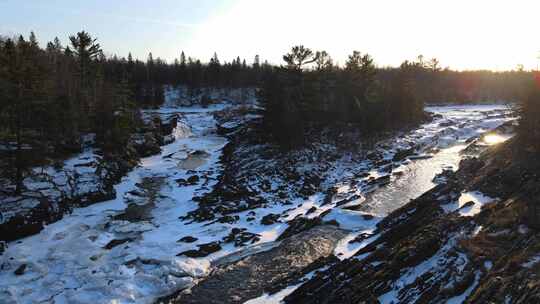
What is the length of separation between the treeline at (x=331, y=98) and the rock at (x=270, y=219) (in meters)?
16.3

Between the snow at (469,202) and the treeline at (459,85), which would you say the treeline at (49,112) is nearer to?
the snow at (469,202)

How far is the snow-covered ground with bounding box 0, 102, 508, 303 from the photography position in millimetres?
17094

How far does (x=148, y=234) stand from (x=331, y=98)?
114 ft

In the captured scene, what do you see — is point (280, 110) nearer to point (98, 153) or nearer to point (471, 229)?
point (98, 153)

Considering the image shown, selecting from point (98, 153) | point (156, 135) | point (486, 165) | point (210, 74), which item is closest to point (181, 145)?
point (156, 135)

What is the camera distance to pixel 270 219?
25.5 m

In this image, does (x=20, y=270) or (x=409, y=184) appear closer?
(x=20, y=270)

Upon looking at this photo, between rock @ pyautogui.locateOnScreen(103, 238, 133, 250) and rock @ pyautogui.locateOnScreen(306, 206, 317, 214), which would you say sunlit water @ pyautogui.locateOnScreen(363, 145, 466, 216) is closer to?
rock @ pyautogui.locateOnScreen(306, 206, 317, 214)

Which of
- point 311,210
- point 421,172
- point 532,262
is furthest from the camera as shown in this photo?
point 421,172

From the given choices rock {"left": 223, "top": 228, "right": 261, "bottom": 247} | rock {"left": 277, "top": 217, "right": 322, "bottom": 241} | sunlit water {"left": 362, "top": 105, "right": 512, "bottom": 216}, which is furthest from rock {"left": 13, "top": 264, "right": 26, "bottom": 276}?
sunlit water {"left": 362, "top": 105, "right": 512, "bottom": 216}

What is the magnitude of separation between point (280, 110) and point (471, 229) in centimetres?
2925

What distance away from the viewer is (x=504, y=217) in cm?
1464

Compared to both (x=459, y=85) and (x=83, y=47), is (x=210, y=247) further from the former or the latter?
(x=459, y=85)

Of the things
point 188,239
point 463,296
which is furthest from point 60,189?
point 463,296
